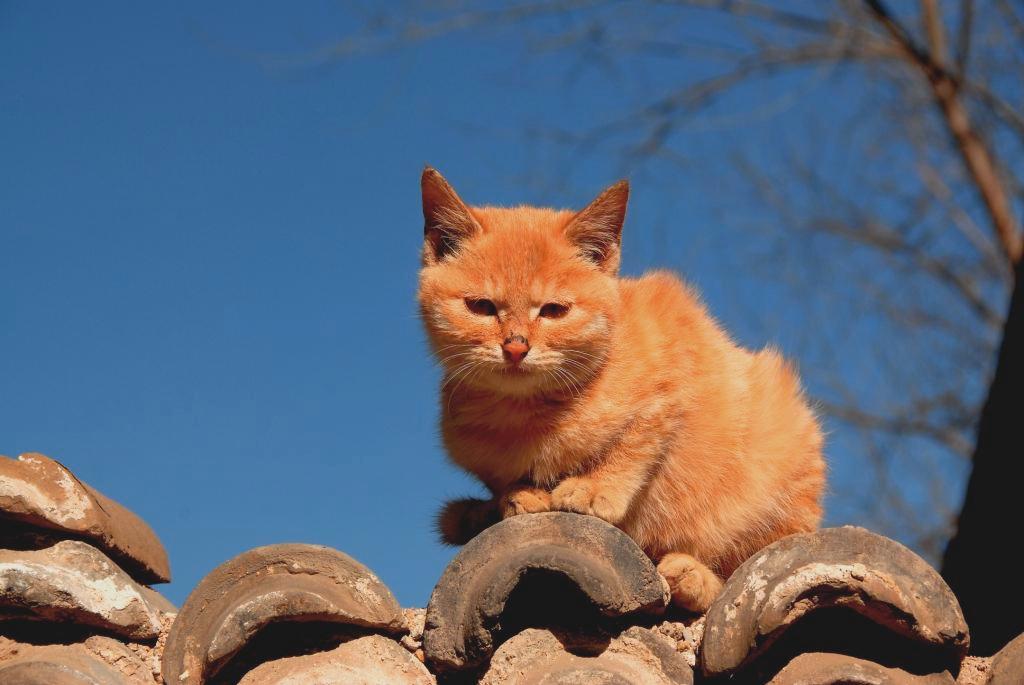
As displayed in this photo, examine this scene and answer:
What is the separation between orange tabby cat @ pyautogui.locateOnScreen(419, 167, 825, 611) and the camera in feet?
9.79

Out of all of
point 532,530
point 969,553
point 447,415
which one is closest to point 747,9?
point 969,553

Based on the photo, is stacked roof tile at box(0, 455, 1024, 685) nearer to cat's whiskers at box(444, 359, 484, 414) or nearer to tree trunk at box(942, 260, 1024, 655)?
cat's whiskers at box(444, 359, 484, 414)

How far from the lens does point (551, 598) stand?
2674 millimetres

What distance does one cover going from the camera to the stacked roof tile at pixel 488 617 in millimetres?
2463

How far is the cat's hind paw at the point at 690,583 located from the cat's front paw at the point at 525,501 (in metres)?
0.36

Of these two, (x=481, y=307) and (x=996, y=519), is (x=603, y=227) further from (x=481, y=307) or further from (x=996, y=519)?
(x=996, y=519)

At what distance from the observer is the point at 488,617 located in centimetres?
246

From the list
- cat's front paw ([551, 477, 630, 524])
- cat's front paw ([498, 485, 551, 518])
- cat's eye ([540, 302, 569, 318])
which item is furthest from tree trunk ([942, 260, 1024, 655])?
cat's eye ([540, 302, 569, 318])

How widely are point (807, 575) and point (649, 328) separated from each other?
102 cm

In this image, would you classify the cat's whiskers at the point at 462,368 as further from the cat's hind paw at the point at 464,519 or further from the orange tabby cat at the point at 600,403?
the cat's hind paw at the point at 464,519

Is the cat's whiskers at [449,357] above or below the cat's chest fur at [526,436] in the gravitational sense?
above

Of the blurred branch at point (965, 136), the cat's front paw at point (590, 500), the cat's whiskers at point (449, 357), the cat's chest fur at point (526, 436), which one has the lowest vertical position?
the cat's front paw at point (590, 500)

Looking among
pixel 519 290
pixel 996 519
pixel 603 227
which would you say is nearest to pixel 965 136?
pixel 996 519

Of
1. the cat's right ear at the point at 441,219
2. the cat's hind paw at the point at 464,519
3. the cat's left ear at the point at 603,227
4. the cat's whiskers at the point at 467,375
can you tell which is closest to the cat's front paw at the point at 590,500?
the cat's hind paw at the point at 464,519
